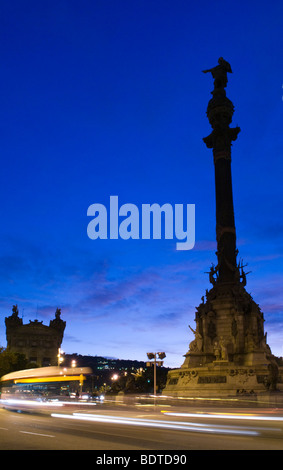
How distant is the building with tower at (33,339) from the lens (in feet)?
418

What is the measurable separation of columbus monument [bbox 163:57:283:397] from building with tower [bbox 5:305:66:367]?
289 ft

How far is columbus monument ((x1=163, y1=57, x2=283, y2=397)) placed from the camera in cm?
4094

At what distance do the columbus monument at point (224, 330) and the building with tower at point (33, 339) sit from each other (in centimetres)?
8820

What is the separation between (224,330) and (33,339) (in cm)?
9374

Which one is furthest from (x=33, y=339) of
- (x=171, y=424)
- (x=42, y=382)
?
(x=171, y=424)

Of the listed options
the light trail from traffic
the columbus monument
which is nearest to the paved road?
the light trail from traffic

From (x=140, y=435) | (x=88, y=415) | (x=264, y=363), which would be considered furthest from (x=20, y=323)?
(x=140, y=435)

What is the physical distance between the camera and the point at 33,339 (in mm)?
129500

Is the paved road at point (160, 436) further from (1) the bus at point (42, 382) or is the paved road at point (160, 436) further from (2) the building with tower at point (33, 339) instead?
(2) the building with tower at point (33, 339)

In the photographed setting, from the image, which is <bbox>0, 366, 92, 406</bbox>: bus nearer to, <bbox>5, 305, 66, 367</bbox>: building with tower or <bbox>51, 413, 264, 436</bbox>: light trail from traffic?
<bbox>51, 413, 264, 436</bbox>: light trail from traffic

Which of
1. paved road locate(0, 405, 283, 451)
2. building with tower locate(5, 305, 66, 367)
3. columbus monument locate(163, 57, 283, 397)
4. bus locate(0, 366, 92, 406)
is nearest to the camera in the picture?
paved road locate(0, 405, 283, 451)

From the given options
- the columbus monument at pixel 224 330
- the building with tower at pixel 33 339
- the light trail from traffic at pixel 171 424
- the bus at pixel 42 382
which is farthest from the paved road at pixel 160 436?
the building with tower at pixel 33 339
